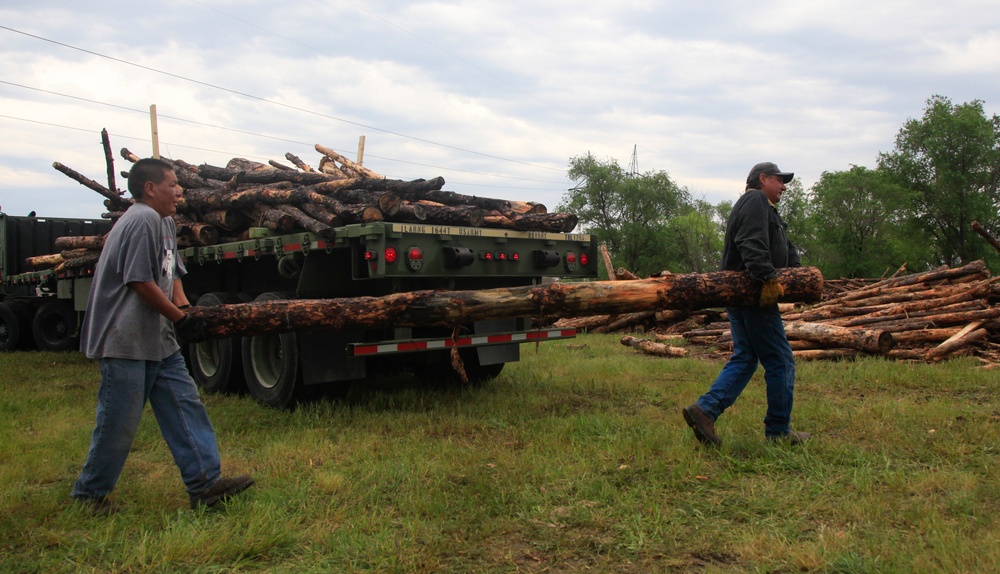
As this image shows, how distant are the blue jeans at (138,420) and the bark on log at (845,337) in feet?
26.9

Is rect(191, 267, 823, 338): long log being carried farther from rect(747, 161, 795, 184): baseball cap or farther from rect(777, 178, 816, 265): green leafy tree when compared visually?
rect(777, 178, 816, 265): green leafy tree

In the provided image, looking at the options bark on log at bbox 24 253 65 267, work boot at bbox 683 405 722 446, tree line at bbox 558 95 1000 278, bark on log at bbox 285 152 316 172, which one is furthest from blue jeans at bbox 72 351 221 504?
tree line at bbox 558 95 1000 278

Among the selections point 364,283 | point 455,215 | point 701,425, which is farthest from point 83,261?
point 701,425

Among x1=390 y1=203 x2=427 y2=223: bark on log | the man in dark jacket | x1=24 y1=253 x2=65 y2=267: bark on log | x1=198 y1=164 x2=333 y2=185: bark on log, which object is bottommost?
the man in dark jacket

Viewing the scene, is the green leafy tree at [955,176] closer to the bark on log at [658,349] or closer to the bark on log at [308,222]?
the bark on log at [658,349]

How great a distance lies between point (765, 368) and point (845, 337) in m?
5.26

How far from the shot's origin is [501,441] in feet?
18.9

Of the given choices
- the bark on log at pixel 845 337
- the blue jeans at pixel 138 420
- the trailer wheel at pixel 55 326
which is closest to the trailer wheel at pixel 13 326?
the trailer wheel at pixel 55 326

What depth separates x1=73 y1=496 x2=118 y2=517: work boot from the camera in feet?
13.5

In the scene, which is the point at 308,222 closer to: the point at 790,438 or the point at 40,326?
the point at 790,438

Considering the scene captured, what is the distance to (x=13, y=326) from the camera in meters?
14.8

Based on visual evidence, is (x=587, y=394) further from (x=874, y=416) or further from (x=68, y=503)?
(x=68, y=503)

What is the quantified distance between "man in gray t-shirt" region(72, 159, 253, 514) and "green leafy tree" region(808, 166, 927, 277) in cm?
6031

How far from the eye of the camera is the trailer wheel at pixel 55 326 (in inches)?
559
